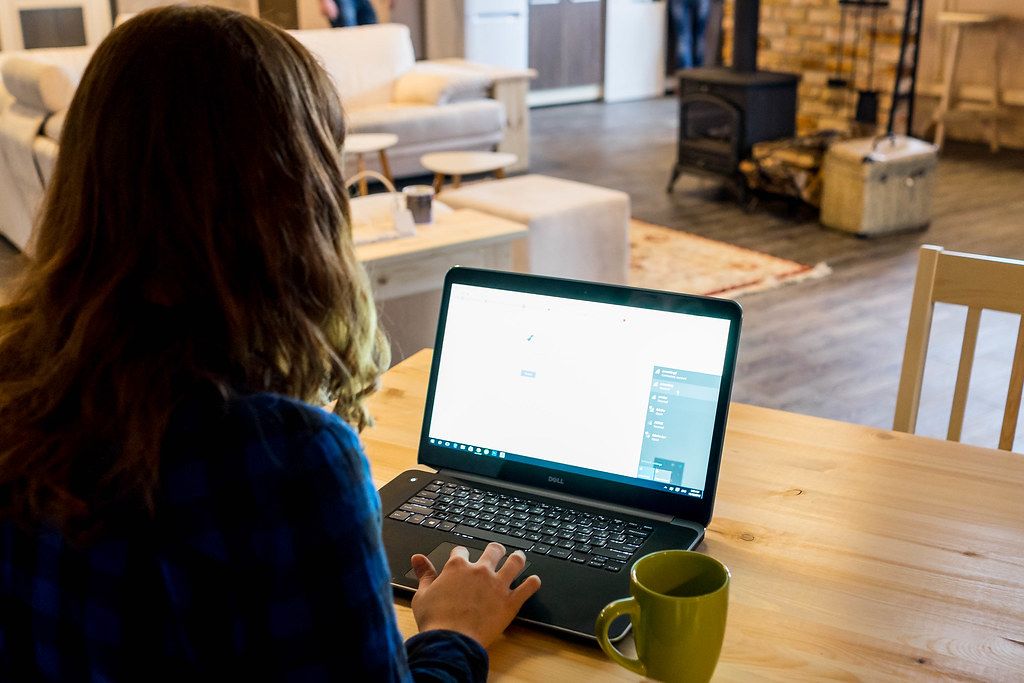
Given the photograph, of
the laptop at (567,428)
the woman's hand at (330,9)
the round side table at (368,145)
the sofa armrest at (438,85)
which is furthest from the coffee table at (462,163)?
the laptop at (567,428)

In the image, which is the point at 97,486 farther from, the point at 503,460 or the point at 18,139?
the point at 18,139

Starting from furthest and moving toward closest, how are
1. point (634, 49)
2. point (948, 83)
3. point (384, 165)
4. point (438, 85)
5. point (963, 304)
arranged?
point (634, 49), point (948, 83), point (438, 85), point (384, 165), point (963, 304)

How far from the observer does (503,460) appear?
1.11 meters

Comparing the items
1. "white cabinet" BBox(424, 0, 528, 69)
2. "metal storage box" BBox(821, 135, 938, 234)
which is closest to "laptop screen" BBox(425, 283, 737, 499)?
"metal storage box" BBox(821, 135, 938, 234)

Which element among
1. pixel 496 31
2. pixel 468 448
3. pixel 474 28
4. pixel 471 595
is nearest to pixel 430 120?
pixel 474 28

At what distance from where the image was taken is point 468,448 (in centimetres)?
113

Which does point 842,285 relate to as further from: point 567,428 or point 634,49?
point 634,49

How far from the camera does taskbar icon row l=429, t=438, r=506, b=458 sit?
1115mm

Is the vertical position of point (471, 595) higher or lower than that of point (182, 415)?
lower

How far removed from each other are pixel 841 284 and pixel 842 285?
1cm

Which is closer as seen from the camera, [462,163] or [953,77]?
[462,163]

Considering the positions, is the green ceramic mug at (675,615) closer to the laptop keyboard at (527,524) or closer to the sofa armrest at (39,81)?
the laptop keyboard at (527,524)

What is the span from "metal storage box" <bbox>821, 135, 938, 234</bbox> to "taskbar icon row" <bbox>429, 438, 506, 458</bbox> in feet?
13.2

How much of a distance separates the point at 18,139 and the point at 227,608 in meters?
4.43
